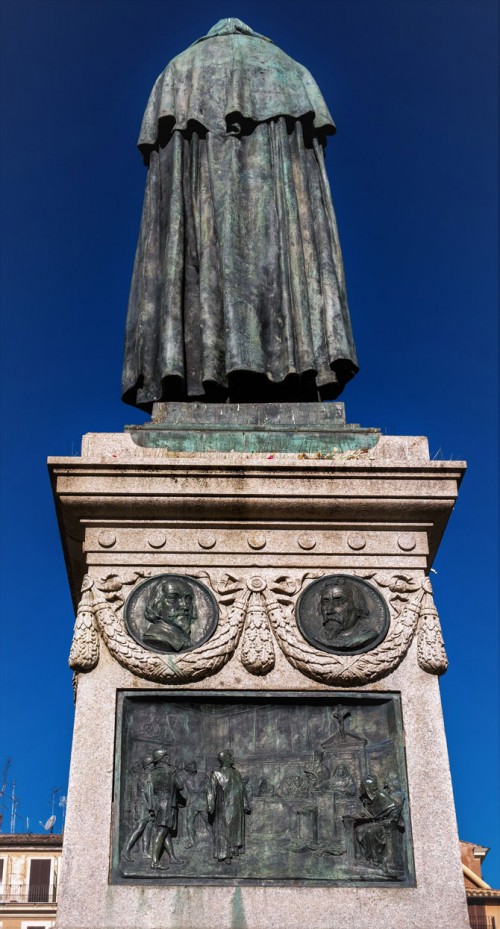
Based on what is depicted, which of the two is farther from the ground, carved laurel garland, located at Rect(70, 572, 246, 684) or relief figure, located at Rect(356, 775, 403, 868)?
carved laurel garland, located at Rect(70, 572, 246, 684)

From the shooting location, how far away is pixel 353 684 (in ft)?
30.5

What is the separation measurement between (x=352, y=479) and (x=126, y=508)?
6.00 feet

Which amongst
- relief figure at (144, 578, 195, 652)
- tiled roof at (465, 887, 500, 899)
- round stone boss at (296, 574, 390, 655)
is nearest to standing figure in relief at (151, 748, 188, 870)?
relief figure at (144, 578, 195, 652)

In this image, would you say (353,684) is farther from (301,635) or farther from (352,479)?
(352,479)

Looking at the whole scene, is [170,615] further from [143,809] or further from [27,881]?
[27,881]

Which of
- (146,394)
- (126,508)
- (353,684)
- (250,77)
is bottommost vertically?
(353,684)

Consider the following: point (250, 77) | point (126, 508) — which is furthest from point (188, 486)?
point (250, 77)

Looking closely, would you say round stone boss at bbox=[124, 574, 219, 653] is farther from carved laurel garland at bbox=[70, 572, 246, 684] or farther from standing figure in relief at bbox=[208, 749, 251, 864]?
standing figure in relief at bbox=[208, 749, 251, 864]

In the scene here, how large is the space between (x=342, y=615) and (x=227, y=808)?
1.74 metres

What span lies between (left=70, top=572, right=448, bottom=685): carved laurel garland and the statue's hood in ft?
17.2

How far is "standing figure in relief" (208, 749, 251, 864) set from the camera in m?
8.65

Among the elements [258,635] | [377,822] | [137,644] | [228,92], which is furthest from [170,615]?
[228,92]

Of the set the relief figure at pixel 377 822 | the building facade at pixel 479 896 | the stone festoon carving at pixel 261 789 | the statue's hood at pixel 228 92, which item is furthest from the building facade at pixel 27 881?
the relief figure at pixel 377 822

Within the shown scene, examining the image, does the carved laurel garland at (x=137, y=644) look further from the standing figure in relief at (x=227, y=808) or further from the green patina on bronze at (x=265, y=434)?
the green patina on bronze at (x=265, y=434)
